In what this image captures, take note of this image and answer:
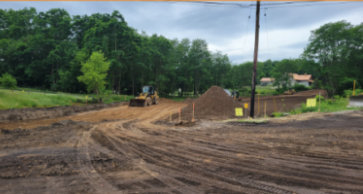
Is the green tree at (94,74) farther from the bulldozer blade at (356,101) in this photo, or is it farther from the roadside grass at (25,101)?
the bulldozer blade at (356,101)

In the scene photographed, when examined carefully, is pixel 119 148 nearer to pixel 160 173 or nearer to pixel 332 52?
pixel 160 173

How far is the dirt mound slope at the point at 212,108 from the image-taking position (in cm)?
1669

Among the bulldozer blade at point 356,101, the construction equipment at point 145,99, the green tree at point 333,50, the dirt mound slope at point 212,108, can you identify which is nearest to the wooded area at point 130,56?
the green tree at point 333,50

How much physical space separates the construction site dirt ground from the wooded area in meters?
23.5

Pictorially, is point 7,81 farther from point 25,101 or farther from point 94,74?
point 94,74

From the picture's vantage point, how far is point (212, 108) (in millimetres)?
17500

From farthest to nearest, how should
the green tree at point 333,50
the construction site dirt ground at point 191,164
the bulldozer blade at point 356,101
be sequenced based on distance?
1. the green tree at point 333,50
2. the bulldozer blade at point 356,101
3. the construction site dirt ground at point 191,164

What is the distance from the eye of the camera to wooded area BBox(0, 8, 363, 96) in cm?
3045

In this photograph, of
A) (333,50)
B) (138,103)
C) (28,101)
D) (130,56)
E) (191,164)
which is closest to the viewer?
(191,164)

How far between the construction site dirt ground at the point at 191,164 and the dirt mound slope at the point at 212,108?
8.65m

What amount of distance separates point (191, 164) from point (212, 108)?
1268 centimetres

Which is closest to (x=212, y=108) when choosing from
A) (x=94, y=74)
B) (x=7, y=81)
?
(x=94, y=74)

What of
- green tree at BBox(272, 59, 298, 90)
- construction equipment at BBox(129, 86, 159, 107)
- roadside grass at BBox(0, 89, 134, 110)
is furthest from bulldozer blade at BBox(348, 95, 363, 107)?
green tree at BBox(272, 59, 298, 90)

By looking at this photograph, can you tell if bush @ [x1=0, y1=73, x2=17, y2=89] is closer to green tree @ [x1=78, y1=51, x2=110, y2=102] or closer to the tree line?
green tree @ [x1=78, y1=51, x2=110, y2=102]
